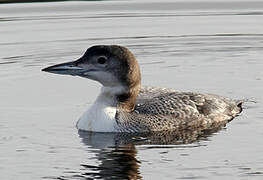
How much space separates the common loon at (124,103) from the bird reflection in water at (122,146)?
0.15 metres

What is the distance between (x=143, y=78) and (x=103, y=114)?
2.60 m

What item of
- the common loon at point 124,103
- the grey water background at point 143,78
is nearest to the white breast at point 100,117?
the common loon at point 124,103

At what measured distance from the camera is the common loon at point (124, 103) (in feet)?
42.8

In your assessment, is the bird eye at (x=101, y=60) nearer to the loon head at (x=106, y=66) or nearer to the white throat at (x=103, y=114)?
the loon head at (x=106, y=66)

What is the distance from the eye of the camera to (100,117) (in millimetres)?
13141

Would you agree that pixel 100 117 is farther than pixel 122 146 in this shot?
Yes

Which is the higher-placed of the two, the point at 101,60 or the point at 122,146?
the point at 101,60

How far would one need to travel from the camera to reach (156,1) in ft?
67.6

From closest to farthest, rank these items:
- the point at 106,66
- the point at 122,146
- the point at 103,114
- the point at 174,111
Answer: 1. the point at 122,146
2. the point at 106,66
3. the point at 103,114
4. the point at 174,111

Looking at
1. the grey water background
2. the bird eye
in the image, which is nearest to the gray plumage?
the grey water background

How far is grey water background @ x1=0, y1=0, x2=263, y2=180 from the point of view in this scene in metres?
11.4

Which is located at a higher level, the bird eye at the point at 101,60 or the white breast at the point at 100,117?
the bird eye at the point at 101,60

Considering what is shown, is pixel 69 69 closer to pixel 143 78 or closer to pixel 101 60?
pixel 101 60

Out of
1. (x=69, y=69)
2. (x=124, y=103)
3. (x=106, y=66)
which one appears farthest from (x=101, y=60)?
(x=124, y=103)
